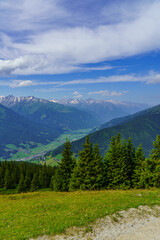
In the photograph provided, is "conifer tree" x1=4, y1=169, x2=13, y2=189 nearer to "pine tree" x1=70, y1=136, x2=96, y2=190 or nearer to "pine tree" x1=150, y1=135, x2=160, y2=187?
"pine tree" x1=70, y1=136, x2=96, y2=190

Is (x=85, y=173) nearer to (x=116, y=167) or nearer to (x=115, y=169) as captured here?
(x=115, y=169)

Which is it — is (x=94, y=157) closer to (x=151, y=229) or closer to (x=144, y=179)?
(x=144, y=179)

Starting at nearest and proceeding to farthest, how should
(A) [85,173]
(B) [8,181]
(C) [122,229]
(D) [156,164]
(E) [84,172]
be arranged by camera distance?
1. (C) [122,229]
2. (D) [156,164]
3. (A) [85,173]
4. (E) [84,172]
5. (B) [8,181]

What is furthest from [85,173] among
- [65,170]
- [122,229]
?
[122,229]

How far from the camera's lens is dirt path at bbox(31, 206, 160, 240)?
13632 millimetres

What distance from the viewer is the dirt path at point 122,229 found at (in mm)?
13632

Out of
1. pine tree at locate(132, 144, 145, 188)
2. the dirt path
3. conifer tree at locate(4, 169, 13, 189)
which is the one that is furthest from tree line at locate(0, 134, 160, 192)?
conifer tree at locate(4, 169, 13, 189)

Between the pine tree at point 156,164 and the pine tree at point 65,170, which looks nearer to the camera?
the pine tree at point 156,164

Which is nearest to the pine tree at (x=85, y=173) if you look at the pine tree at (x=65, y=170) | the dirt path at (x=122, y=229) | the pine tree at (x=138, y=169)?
the pine tree at (x=65, y=170)

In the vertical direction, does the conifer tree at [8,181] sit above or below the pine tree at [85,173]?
below

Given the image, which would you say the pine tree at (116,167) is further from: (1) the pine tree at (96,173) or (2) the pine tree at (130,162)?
(1) the pine tree at (96,173)

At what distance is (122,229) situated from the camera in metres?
14.7

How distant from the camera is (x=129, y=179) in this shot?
4075 cm

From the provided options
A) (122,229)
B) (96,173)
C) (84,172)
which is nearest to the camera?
(122,229)
